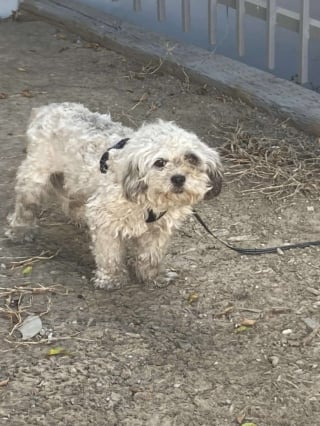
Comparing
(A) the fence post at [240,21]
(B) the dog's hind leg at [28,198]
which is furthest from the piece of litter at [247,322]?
(A) the fence post at [240,21]

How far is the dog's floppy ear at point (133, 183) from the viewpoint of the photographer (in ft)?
14.1

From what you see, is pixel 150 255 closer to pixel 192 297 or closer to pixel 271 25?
pixel 192 297

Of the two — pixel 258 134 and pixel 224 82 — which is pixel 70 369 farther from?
pixel 224 82

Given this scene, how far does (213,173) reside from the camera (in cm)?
441

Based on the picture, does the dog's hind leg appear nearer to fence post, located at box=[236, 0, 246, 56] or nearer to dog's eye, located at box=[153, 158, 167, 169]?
dog's eye, located at box=[153, 158, 167, 169]

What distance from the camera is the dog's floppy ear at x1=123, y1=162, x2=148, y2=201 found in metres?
4.31

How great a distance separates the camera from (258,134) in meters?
6.89

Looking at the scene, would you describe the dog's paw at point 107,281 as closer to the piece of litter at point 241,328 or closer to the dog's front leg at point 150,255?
the dog's front leg at point 150,255

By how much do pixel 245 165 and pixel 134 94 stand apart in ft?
5.84

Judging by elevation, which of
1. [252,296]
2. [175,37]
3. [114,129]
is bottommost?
[175,37]

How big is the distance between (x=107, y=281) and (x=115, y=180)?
1.96ft

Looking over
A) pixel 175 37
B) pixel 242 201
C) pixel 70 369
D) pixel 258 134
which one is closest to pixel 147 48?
pixel 175 37

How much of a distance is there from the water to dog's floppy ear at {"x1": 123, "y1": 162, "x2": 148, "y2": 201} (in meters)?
3.86

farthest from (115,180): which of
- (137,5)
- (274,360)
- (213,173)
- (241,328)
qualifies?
→ (137,5)
